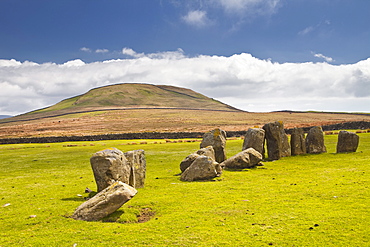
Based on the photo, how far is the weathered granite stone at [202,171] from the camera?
2016 cm

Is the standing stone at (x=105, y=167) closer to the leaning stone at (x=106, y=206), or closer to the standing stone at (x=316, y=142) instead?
the leaning stone at (x=106, y=206)

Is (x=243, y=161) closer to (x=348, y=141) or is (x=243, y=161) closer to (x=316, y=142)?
(x=316, y=142)

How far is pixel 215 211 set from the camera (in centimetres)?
1252

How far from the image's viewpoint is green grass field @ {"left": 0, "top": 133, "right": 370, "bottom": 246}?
31.7 feet

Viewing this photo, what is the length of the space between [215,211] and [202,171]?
25.3ft

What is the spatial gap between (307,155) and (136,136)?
157 ft

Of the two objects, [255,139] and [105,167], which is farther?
[255,139]

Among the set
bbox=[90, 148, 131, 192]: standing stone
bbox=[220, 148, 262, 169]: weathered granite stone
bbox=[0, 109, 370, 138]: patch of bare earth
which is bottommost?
bbox=[220, 148, 262, 169]: weathered granite stone

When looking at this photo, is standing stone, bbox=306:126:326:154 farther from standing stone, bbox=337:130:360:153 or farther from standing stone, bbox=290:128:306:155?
standing stone, bbox=337:130:360:153

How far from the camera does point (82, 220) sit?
1188cm

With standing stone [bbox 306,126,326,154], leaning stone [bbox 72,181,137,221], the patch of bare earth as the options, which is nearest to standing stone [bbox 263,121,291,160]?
standing stone [bbox 306,126,326,154]

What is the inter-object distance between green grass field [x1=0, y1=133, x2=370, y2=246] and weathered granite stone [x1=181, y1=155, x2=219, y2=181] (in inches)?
Answer: 27.2

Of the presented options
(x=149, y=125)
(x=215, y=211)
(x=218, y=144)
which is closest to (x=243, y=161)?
(x=218, y=144)

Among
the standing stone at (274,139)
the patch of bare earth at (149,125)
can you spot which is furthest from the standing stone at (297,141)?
the patch of bare earth at (149,125)
